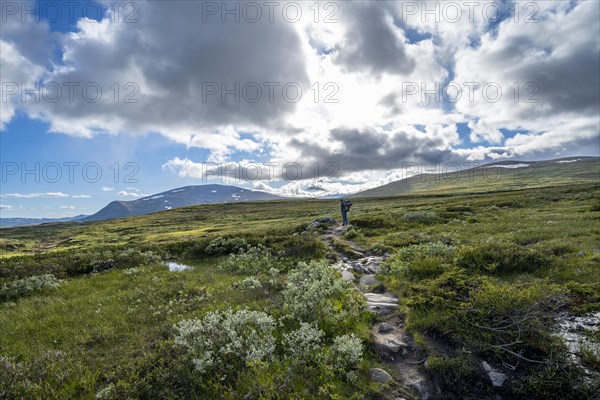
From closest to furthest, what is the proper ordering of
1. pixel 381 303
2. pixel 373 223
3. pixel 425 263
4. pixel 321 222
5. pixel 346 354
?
pixel 346 354 < pixel 381 303 < pixel 425 263 < pixel 373 223 < pixel 321 222

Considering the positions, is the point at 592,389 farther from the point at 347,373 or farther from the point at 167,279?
the point at 167,279

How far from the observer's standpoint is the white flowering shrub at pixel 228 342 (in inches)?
292

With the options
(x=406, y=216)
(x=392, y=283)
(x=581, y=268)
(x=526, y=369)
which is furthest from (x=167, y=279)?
(x=406, y=216)

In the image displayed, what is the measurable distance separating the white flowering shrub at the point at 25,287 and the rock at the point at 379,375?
1687 centimetres

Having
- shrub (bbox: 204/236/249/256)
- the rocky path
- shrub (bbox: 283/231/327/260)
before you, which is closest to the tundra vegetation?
the rocky path

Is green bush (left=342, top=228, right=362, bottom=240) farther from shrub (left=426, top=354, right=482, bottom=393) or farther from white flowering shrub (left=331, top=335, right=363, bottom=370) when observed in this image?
shrub (left=426, top=354, right=482, bottom=393)

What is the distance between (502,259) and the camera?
12438mm

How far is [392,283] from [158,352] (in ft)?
28.6

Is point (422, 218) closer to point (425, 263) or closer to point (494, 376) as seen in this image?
point (425, 263)

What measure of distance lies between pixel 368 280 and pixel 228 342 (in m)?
7.67

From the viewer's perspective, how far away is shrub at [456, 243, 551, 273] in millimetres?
12094

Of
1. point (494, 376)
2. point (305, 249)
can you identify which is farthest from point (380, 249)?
point (494, 376)

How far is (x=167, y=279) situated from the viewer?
16.2 meters

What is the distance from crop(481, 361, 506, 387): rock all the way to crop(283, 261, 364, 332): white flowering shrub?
3665mm
